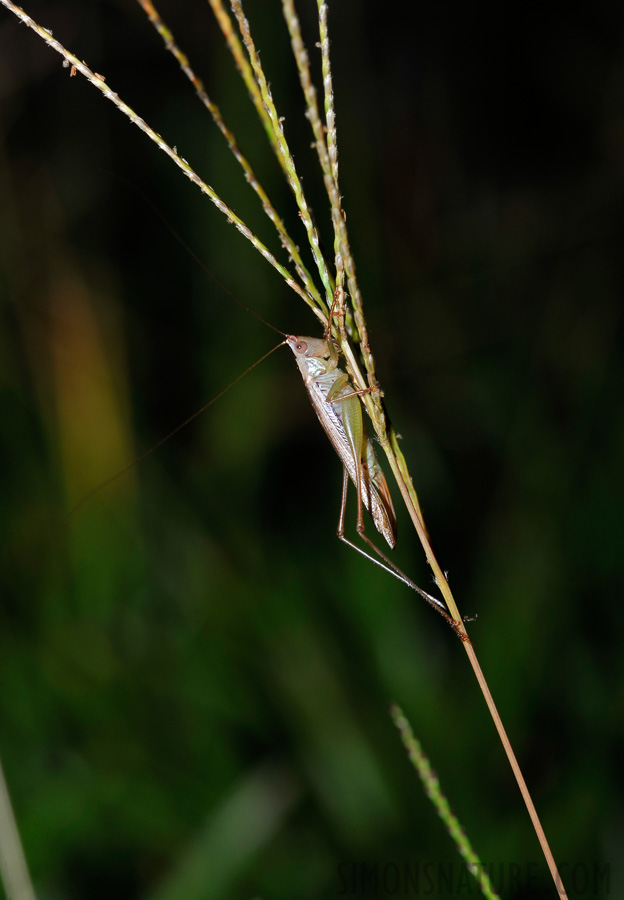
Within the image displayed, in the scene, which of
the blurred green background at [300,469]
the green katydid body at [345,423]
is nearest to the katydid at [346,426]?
the green katydid body at [345,423]

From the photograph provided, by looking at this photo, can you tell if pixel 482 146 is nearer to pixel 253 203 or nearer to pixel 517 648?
pixel 253 203

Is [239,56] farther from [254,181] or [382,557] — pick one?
[382,557]

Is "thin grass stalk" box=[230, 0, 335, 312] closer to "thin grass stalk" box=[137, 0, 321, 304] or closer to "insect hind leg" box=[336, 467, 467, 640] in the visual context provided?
"thin grass stalk" box=[137, 0, 321, 304]

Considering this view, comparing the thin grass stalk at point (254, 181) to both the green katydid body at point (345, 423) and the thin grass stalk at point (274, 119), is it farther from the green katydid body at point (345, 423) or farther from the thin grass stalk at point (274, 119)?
the green katydid body at point (345, 423)

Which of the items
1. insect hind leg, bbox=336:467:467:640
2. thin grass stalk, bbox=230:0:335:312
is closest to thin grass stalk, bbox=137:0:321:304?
thin grass stalk, bbox=230:0:335:312

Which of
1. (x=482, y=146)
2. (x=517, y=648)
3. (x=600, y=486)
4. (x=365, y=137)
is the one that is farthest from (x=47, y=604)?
(x=482, y=146)

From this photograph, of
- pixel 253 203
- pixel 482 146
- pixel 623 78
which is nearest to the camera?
pixel 253 203
